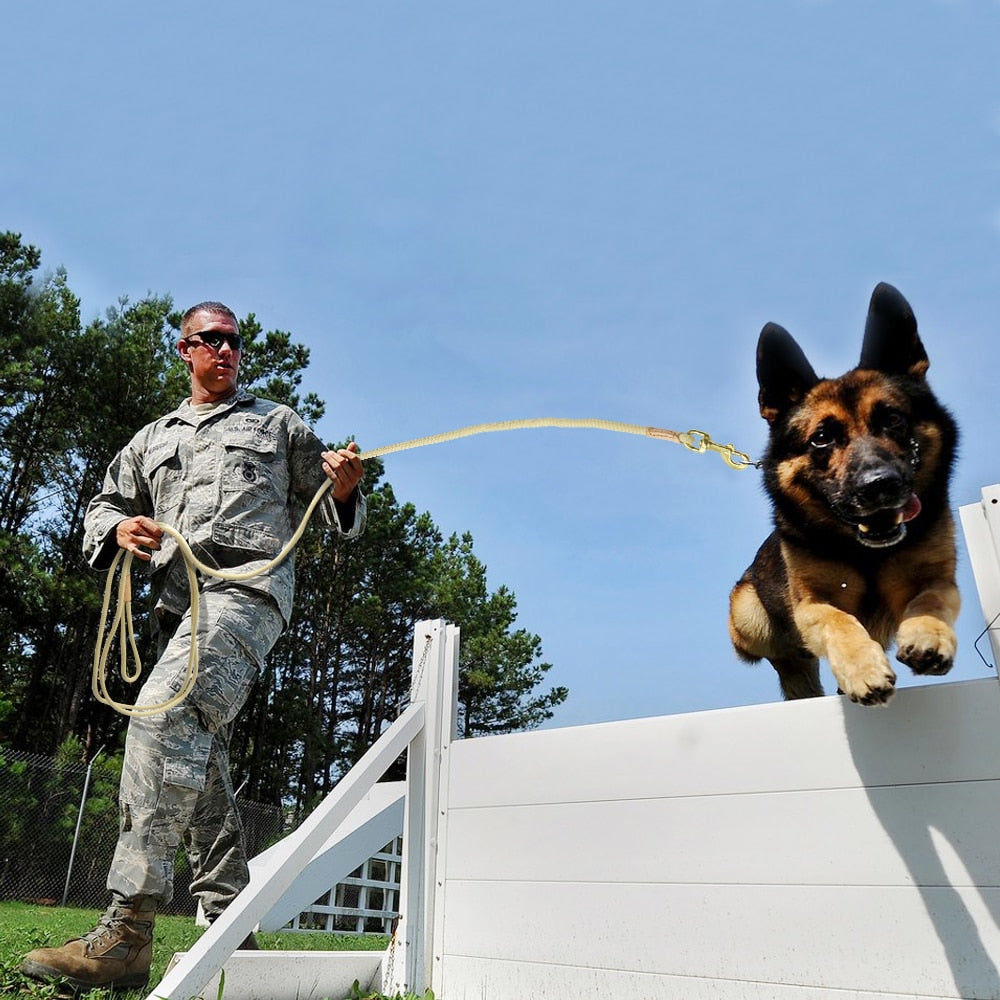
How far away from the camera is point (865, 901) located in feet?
6.59

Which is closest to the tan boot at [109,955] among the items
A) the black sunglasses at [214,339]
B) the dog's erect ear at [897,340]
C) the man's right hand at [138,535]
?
the man's right hand at [138,535]

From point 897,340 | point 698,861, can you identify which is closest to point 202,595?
point 698,861

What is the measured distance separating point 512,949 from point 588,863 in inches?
16.5

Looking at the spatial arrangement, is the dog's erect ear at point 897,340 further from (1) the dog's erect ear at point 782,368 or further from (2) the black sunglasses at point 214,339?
(2) the black sunglasses at point 214,339

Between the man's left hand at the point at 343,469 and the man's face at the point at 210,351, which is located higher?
the man's face at the point at 210,351

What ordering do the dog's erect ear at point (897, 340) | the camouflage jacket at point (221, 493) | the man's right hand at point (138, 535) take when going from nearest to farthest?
the dog's erect ear at point (897, 340)
the man's right hand at point (138, 535)
the camouflage jacket at point (221, 493)

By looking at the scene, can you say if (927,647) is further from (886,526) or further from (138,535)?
(138,535)

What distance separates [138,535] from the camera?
3.06 metres

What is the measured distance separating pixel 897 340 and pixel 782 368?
34 cm

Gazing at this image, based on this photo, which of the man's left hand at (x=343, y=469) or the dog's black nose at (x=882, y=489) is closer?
the dog's black nose at (x=882, y=489)

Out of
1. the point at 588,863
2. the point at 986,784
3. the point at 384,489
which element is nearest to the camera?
the point at 986,784

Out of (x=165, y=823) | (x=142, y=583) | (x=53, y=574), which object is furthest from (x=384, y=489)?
(x=165, y=823)

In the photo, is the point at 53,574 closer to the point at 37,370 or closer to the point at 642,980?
the point at 37,370

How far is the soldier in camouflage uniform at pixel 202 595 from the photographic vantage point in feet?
8.90
